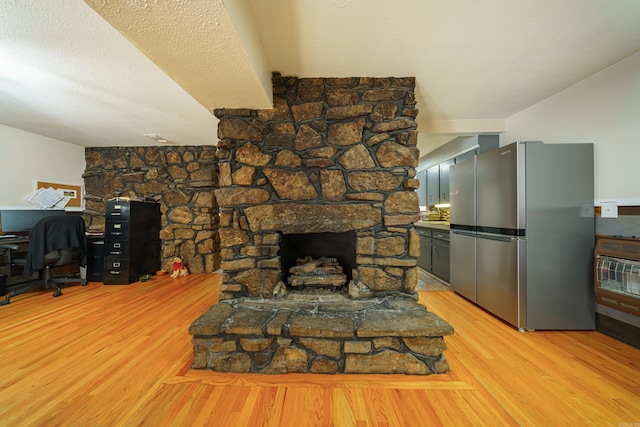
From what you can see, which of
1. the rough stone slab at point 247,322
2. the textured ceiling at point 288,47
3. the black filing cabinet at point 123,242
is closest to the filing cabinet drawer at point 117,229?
the black filing cabinet at point 123,242

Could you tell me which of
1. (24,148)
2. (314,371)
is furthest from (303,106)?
(24,148)

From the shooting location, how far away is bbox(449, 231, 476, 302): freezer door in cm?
259

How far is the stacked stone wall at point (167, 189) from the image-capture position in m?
3.88

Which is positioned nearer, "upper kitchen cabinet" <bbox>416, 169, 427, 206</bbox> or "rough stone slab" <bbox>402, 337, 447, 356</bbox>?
"rough stone slab" <bbox>402, 337, 447, 356</bbox>

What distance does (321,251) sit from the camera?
2.29 m

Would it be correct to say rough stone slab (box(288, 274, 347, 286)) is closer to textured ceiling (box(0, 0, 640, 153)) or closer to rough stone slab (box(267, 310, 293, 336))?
rough stone slab (box(267, 310, 293, 336))

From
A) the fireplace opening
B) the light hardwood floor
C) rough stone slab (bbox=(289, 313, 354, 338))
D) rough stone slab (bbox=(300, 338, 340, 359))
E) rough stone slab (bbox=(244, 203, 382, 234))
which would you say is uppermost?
rough stone slab (bbox=(244, 203, 382, 234))

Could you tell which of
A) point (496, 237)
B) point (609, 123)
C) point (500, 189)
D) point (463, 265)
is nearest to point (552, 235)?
point (496, 237)

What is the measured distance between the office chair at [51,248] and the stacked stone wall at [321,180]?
9.41 feet

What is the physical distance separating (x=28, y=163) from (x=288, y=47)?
441cm

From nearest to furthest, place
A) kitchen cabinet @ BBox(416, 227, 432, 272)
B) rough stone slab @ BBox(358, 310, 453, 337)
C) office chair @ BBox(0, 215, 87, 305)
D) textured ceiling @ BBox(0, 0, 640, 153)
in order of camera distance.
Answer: textured ceiling @ BBox(0, 0, 640, 153), rough stone slab @ BBox(358, 310, 453, 337), office chair @ BBox(0, 215, 87, 305), kitchen cabinet @ BBox(416, 227, 432, 272)

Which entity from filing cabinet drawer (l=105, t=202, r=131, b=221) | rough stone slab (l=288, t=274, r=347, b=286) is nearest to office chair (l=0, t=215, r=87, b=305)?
filing cabinet drawer (l=105, t=202, r=131, b=221)

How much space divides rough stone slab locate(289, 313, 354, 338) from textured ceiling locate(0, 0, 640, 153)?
1641 mm

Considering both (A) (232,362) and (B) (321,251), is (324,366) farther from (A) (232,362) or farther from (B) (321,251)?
(B) (321,251)
